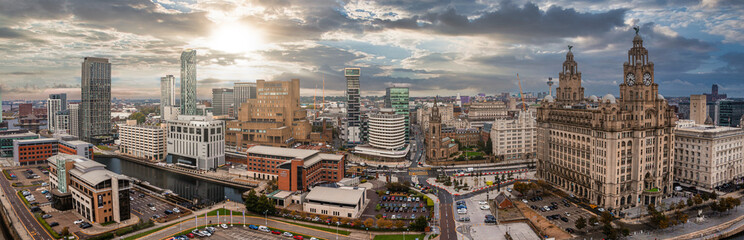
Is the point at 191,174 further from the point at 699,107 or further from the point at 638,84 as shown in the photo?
the point at 699,107

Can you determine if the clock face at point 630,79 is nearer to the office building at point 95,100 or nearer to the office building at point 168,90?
the office building at point 95,100

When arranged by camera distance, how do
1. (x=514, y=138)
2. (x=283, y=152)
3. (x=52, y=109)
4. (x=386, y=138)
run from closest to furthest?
(x=283, y=152) → (x=386, y=138) → (x=514, y=138) → (x=52, y=109)

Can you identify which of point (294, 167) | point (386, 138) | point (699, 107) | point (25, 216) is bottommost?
point (25, 216)

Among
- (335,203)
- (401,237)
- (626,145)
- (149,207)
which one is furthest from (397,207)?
(149,207)

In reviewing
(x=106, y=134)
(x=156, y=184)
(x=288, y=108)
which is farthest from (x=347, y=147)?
(x=106, y=134)

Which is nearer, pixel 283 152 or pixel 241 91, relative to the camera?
pixel 283 152

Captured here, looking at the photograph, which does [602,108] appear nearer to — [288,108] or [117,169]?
[288,108]
